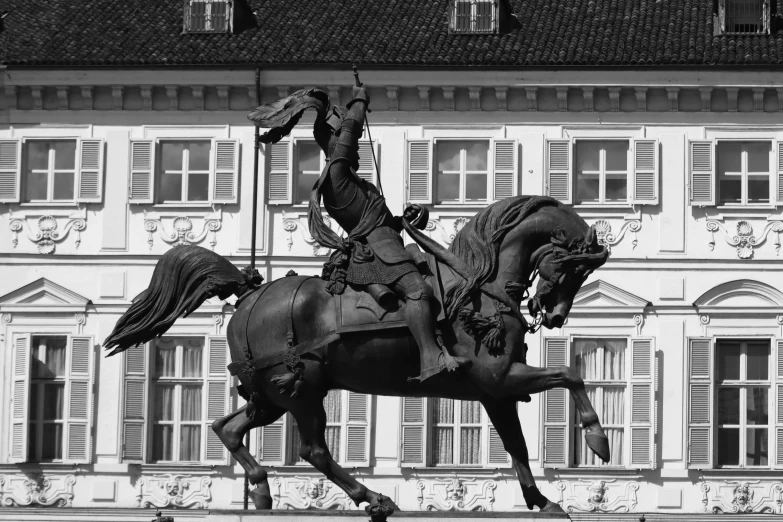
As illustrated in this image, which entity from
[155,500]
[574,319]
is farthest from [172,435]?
[574,319]

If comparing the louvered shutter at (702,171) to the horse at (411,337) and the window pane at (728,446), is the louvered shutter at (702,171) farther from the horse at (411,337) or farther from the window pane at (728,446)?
the horse at (411,337)

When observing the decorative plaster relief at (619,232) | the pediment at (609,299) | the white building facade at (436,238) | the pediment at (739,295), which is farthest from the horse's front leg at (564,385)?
the pediment at (739,295)

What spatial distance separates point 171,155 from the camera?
3581cm

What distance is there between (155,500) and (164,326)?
17373 mm

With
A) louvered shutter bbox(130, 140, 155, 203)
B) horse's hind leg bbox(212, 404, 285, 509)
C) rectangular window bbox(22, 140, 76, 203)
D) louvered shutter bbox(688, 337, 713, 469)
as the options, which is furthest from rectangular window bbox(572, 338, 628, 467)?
horse's hind leg bbox(212, 404, 285, 509)

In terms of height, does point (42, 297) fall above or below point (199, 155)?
below

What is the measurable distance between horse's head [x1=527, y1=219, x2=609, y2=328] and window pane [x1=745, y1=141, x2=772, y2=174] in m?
18.4

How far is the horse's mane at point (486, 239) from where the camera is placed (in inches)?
667

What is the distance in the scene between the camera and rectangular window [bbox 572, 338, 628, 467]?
112 ft

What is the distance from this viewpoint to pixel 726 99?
3497 centimetres

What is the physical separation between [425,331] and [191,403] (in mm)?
18595

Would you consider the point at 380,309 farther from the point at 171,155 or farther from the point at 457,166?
the point at 171,155

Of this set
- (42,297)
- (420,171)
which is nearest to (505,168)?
(420,171)

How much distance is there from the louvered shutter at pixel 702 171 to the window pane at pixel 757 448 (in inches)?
149
